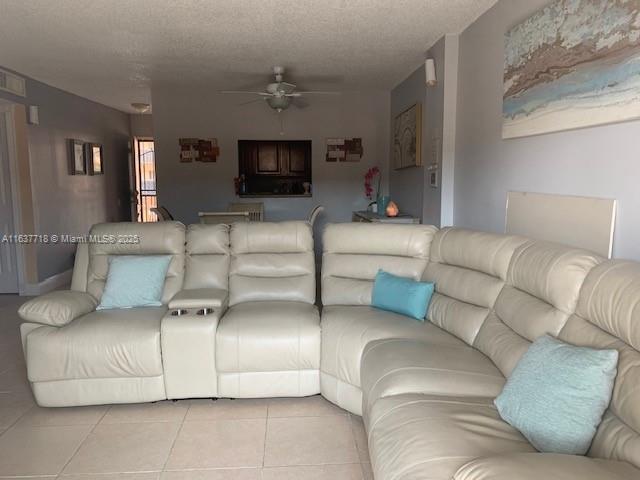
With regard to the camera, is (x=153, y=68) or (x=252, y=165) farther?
(x=252, y=165)

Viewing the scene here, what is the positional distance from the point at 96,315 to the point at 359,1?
261 cm

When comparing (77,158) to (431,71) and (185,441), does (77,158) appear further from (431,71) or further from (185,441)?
(185,441)

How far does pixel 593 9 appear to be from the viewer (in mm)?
2109

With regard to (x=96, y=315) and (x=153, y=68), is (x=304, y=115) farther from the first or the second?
(x=96, y=315)

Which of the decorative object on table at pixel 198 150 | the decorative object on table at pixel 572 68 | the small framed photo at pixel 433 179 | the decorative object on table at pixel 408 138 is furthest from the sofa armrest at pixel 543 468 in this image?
the decorative object on table at pixel 198 150

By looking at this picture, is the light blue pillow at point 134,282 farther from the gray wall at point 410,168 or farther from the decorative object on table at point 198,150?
the decorative object on table at point 198,150

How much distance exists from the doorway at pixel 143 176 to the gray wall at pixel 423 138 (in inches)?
195

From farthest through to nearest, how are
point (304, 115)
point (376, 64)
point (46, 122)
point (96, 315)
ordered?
point (304, 115) → point (46, 122) → point (376, 64) → point (96, 315)

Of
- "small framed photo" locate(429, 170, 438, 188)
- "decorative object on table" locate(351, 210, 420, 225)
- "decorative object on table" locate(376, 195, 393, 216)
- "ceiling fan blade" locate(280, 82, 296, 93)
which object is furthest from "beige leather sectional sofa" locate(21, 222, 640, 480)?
"decorative object on table" locate(376, 195, 393, 216)

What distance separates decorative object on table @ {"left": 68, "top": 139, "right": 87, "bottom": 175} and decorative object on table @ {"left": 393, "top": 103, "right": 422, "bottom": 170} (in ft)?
14.0

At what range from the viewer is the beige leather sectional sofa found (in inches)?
55.2

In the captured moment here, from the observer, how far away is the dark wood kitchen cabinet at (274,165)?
6652 mm

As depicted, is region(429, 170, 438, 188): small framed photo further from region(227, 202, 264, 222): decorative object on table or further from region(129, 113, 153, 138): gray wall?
region(129, 113, 153, 138): gray wall

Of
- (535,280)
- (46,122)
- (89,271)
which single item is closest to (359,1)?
(535,280)
